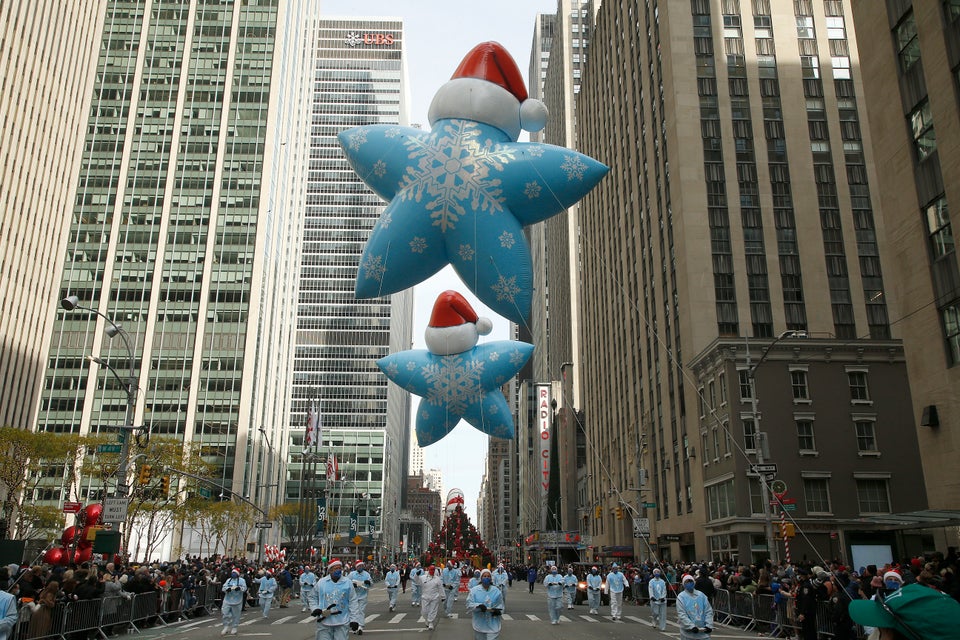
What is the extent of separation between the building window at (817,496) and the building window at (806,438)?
5.18ft

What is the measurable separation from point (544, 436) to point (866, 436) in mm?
63765

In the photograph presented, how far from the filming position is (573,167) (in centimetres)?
1021

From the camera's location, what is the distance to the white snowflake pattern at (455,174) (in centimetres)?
1022

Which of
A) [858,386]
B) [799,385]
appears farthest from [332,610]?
[858,386]

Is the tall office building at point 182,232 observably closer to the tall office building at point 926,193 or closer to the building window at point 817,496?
the building window at point 817,496

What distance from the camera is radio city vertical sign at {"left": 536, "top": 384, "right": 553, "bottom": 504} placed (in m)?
101

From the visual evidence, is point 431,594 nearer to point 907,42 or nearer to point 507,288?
point 507,288

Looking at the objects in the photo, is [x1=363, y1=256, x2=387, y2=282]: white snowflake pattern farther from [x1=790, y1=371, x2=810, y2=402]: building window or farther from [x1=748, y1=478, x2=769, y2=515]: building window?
[x1=790, y1=371, x2=810, y2=402]: building window

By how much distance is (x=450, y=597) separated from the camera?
30.3 metres

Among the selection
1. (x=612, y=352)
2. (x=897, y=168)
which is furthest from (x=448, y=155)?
(x=612, y=352)

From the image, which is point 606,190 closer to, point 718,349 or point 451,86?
point 718,349

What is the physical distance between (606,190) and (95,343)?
198 feet

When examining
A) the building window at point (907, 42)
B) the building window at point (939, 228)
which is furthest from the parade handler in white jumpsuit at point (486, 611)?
the building window at point (907, 42)

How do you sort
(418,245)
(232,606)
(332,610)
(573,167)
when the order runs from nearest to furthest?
(573,167), (418,245), (332,610), (232,606)
